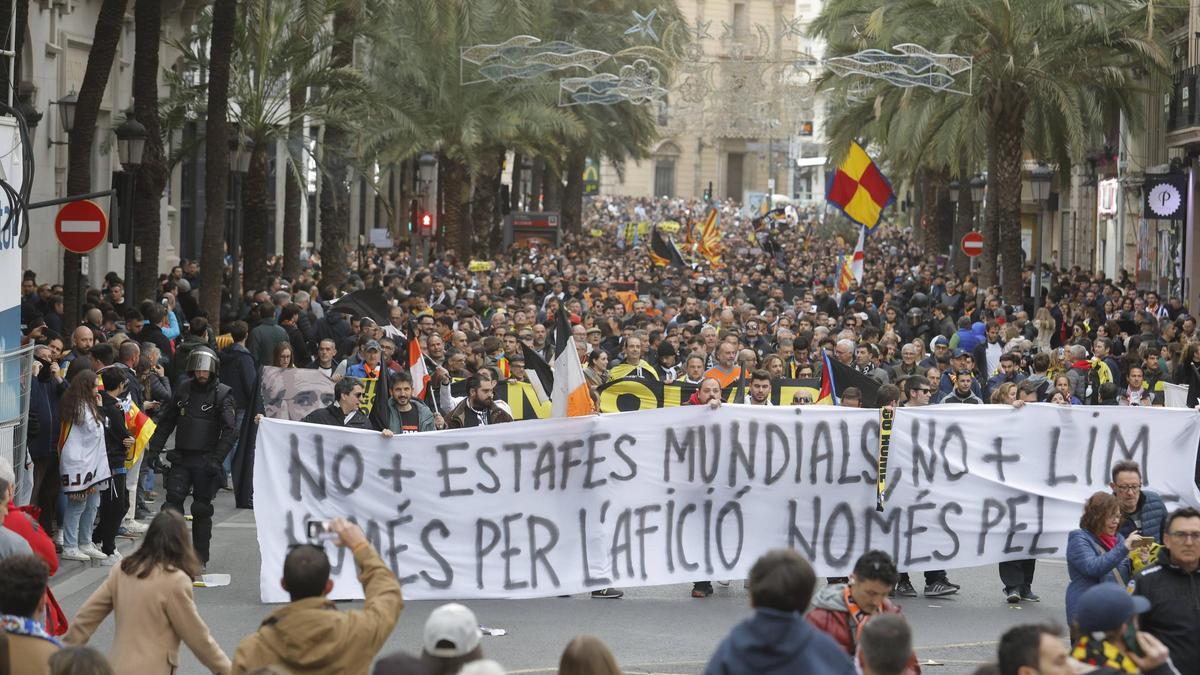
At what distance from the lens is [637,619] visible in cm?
1119

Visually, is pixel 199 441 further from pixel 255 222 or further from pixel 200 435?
pixel 255 222

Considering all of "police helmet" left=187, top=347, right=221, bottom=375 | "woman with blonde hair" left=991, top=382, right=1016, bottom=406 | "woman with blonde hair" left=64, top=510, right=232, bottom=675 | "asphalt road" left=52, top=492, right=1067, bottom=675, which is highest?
"police helmet" left=187, top=347, right=221, bottom=375

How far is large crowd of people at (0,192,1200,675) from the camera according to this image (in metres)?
6.14

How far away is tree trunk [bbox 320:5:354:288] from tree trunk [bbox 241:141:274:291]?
1.36 metres

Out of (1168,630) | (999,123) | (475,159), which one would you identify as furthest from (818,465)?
(475,159)

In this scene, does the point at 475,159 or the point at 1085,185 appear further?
the point at 1085,185

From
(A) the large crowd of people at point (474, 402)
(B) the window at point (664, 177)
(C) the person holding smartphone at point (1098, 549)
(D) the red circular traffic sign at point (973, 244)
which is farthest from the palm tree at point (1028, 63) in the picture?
(B) the window at point (664, 177)

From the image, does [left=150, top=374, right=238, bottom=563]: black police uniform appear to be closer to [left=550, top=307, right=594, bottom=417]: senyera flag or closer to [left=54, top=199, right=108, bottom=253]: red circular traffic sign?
[left=550, top=307, right=594, bottom=417]: senyera flag

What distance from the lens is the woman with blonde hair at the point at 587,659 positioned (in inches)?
220

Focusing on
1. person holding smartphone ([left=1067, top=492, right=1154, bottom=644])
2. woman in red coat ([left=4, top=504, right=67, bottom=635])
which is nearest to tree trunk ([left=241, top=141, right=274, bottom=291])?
woman in red coat ([left=4, top=504, right=67, bottom=635])

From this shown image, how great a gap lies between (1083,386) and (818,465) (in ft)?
21.4

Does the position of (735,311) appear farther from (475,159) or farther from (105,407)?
(475,159)

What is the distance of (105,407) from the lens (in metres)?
13.1

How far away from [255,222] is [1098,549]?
23.0 m
